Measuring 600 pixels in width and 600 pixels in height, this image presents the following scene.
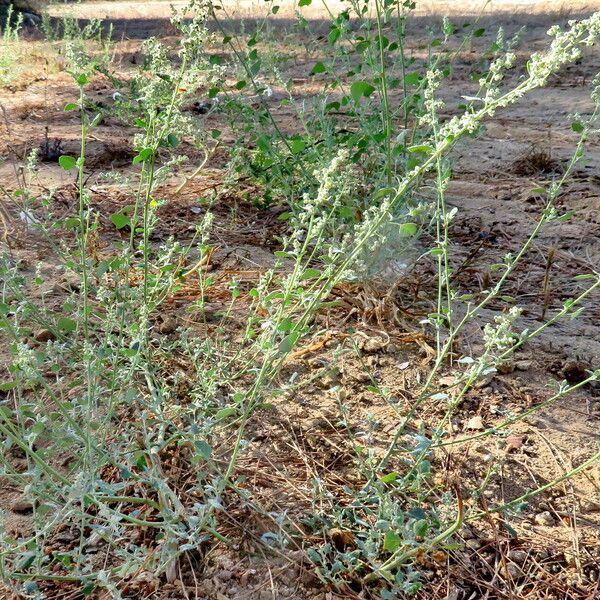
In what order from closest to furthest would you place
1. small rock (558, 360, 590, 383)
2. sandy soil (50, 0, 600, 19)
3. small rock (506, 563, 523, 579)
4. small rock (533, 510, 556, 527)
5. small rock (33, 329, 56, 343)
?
small rock (506, 563, 523, 579)
small rock (533, 510, 556, 527)
small rock (558, 360, 590, 383)
small rock (33, 329, 56, 343)
sandy soil (50, 0, 600, 19)

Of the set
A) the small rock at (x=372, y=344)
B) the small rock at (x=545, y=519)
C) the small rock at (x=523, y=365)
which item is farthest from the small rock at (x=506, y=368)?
the small rock at (x=545, y=519)

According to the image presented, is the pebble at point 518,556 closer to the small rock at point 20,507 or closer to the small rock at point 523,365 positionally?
the small rock at point 523,365

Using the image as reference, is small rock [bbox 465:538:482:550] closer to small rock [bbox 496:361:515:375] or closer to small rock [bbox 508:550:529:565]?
small rock [bbox 508:550:529:565]

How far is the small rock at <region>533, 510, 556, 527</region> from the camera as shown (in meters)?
2.09

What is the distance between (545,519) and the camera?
82.6 inches

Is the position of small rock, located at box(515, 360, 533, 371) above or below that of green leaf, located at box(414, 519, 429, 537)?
below

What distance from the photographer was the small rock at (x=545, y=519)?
2090 mm

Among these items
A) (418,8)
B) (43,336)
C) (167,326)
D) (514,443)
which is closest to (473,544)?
(514,443)

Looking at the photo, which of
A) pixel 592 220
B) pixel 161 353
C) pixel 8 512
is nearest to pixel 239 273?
pixel 161 353

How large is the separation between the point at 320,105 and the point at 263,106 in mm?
339

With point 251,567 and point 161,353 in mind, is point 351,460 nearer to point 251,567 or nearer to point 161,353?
point 251,567

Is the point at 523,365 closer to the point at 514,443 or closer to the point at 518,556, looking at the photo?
the point at 514,443

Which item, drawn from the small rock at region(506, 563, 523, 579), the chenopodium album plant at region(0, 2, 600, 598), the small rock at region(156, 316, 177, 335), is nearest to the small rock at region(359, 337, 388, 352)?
the chenopodium album plant at region(0, 2, 600, 598)

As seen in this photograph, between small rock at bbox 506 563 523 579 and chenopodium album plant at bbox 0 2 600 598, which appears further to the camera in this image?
small rock at bbox 506 563 523 579
